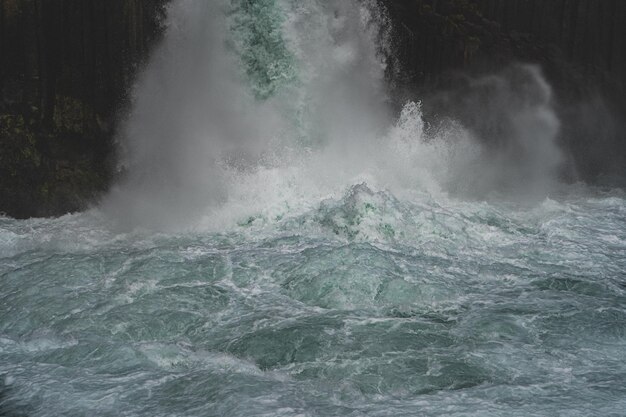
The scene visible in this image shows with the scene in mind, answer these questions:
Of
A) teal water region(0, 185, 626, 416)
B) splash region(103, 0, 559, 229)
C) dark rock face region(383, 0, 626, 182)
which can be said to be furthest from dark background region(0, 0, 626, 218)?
teal water region(0, 185, 626, 416)

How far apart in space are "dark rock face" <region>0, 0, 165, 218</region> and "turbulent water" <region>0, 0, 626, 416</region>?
485 millimetres

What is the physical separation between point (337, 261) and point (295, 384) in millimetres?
3415

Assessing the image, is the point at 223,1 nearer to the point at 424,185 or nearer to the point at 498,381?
the point at 424,185

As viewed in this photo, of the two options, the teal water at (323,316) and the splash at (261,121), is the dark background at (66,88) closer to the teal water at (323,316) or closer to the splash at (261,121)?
the splash at (261,121)

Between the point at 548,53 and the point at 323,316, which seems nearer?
the point at 323,316

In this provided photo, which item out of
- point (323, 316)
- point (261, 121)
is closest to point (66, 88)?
point (261, 121)

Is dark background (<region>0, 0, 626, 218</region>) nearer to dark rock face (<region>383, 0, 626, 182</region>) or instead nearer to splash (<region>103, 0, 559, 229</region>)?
splash (<region>103, 0, 559, 229</region>)

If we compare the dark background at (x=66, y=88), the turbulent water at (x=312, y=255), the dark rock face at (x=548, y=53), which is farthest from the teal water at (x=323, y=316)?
the dark rock face at (x=548, y=53)

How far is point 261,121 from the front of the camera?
1534 centimetres

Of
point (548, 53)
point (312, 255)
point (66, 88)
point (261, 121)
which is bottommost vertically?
point (312, 255)

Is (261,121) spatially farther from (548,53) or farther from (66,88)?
(548,53)

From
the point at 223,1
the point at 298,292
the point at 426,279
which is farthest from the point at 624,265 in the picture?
the point at 223,1

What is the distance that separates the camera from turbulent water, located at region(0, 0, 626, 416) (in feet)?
24.5

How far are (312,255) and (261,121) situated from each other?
503 cm
